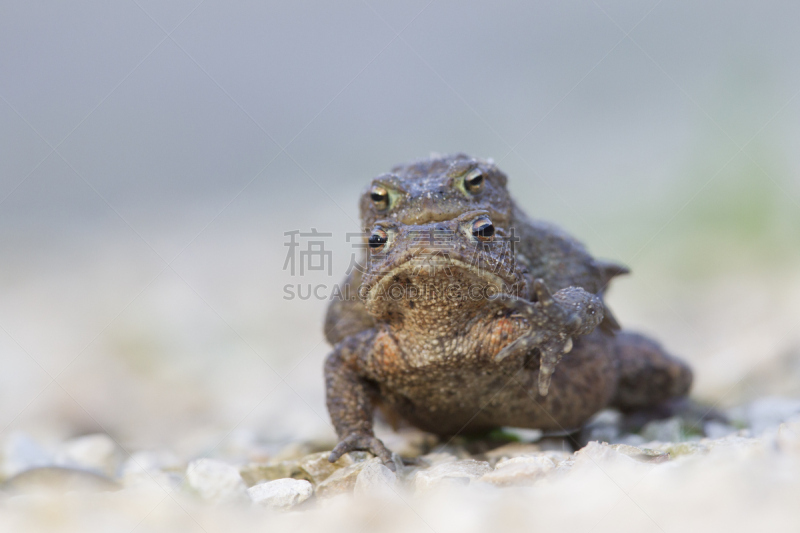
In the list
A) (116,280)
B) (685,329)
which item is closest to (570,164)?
(685,329)

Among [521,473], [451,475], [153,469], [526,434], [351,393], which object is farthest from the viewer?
[526,434]

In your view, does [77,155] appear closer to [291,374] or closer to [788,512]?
[291,374]

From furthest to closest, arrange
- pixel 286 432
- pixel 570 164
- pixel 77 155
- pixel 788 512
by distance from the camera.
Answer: pixel 77 155 < pixel 570 164 < pixel 286 432 < pixel 788 512

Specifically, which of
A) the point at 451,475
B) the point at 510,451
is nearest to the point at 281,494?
the point at 451,475

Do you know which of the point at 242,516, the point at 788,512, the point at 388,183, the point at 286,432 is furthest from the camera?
the point at 286,432

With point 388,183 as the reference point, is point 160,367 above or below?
above

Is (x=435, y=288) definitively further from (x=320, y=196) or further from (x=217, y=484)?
(x=320, y=196)

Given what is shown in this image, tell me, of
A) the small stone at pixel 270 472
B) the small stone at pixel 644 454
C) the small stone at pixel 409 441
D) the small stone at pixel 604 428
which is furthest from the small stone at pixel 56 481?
the small stone at pixel 604 428
